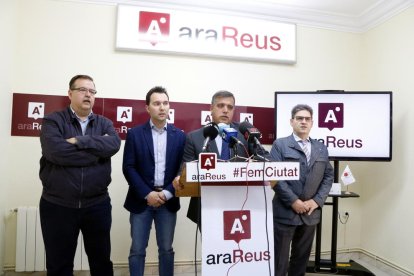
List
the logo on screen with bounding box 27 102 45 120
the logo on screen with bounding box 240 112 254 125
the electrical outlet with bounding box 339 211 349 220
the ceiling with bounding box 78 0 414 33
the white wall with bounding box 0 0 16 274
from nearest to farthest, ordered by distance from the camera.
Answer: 1. the white wall with bounding box 0 0 16 274
2. the logo on screen with bounding box 27 102 45 120
3. the ceiling with bounding box 78 0 414 33
4. the logo on screen with bounding box 240 112 254 125
5. the electrical outlet with bounding box 339 211 349 220

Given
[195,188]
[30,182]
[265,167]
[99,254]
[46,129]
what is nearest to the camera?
[265,167]

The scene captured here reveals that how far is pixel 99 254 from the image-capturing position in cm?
207

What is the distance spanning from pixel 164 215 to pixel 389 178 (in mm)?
2460

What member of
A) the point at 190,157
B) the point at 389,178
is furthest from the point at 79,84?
the point at 389,178

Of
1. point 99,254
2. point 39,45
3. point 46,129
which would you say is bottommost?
point 99,254

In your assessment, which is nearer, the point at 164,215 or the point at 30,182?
the point at 164,215

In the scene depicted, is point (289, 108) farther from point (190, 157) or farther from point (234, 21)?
point (190, 157)

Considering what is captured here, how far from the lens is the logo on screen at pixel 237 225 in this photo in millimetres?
1433

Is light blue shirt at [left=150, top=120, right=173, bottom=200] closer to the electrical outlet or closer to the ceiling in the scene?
the ceiling

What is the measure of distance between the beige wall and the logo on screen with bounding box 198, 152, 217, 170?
1.93 m

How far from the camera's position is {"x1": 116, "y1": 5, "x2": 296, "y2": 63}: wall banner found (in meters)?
3.03

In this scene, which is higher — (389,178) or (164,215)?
(389,178)

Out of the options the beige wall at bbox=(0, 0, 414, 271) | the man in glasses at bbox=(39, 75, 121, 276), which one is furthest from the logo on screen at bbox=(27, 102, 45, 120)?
the man in glasses at bbox=(39, 75, 121, 276)

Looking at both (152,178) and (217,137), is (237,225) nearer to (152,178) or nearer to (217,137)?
(217,137)
